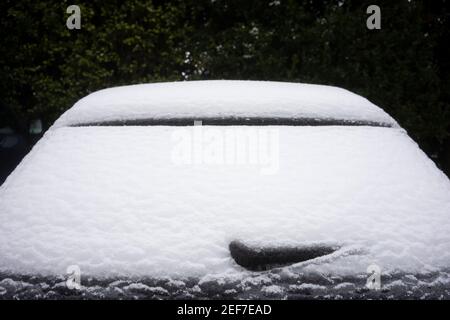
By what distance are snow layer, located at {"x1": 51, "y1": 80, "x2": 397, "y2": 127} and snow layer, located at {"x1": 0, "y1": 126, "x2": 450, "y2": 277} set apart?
0.17m

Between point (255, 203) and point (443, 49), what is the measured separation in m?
5.51

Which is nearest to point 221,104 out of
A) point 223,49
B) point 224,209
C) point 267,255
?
point 224,209

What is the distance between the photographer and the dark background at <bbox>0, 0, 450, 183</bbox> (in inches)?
198

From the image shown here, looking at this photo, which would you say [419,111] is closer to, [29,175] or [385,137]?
[385,137]

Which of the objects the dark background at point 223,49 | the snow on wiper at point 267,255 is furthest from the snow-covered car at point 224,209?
the dark background at point 223,49

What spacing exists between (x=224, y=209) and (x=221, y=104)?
0.58m

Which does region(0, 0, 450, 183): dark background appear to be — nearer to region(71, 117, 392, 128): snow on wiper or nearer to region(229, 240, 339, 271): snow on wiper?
region(71, 117, 392, 128): snow on wiper

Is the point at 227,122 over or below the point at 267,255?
over

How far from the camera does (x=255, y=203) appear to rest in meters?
1.25

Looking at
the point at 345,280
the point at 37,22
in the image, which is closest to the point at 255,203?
the point at 345,280

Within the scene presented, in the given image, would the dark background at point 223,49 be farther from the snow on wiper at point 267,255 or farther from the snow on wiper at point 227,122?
the snow on wiper at point 267,255

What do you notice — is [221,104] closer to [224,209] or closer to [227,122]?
[227,122]

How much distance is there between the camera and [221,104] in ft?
5.60

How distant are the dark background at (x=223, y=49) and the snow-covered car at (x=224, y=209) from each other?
354cm
